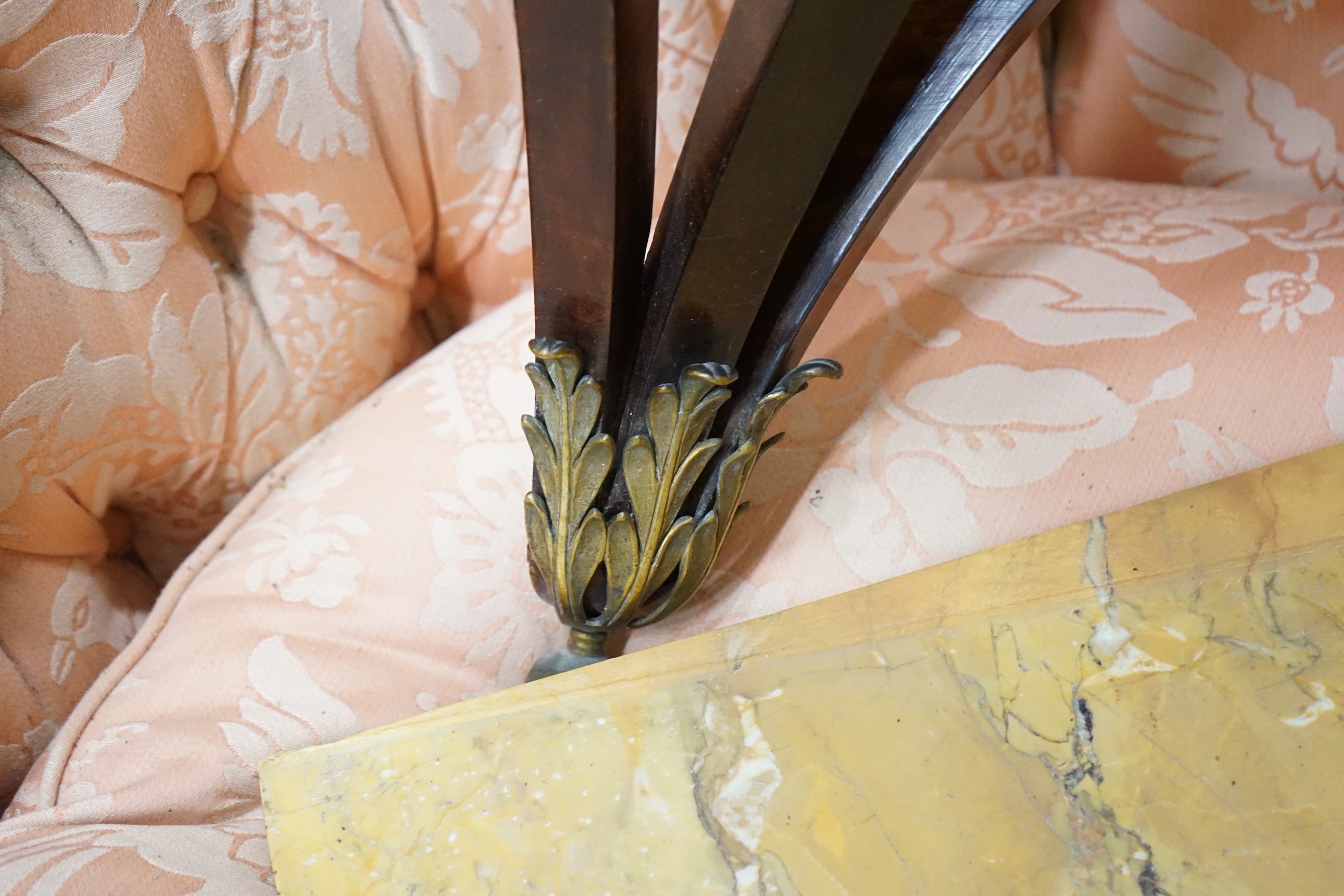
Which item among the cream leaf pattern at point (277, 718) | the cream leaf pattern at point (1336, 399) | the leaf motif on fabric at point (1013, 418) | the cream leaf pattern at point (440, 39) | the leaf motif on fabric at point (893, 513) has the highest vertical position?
the cream leaf pattern at point (440, 39)

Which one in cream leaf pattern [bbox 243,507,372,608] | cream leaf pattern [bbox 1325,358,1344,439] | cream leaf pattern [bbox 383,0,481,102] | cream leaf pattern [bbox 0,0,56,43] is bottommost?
cream leaf pattern [bbox 243,507,372,608]

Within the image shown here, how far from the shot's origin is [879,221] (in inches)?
11.2

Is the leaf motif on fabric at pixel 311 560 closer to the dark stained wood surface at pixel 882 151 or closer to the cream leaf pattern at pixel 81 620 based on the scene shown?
the cream leaf pattern at pixel 81 620

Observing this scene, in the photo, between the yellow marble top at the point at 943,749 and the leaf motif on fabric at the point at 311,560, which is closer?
the yellow marble top at the point at 943,749

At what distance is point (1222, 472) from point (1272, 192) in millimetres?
207

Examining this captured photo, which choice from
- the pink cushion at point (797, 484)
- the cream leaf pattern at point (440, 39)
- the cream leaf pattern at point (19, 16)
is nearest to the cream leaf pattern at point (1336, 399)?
the pink cushion at point (797, 484)

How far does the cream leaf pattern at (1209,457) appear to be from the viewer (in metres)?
0.35

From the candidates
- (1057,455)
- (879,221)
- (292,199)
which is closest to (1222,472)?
Result: (1057,455)

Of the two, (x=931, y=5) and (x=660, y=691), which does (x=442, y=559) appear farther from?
(x=931, y=5)

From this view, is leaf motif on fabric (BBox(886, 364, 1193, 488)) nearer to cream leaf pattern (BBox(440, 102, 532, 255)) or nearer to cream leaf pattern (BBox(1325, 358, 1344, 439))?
cream leaf pattern (BBox(1325, 358, 1344, 439))

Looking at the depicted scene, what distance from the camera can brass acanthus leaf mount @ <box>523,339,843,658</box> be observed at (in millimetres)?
287

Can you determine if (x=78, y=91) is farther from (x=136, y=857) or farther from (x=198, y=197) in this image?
(x=136, y=857)

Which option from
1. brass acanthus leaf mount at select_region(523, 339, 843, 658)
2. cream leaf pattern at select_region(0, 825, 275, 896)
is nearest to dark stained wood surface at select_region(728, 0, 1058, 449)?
brass acanthus leaf mount at select_region(523, 339, 843, 658)

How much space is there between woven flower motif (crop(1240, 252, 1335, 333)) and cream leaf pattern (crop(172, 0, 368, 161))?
0.39 meters
